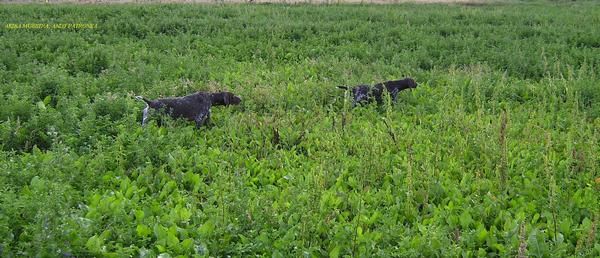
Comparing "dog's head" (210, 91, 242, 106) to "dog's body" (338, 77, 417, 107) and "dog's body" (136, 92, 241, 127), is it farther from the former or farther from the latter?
"dog's body" (338, 77, 417, 107)

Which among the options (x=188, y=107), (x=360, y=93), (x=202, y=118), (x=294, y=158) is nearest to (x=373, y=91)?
(x=360, y=93)

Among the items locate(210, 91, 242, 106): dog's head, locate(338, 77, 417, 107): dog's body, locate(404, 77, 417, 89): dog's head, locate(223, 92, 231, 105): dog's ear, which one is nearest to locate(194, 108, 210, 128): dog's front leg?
locate(210, 91, 242, 106): dog's head

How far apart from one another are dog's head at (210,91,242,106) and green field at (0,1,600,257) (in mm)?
134

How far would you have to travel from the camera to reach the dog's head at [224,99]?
7.67 meters

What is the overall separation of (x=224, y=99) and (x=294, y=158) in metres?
1.78

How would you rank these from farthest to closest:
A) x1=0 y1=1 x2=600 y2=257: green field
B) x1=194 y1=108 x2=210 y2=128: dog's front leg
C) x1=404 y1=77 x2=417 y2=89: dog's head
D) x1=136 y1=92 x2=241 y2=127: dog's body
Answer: x1=404 y1=77 x2=417 y2=89: dog's head → x1=194 y1=108 x2=210 y2=128: dog's front leg → x1=136 y1=92 x2=241 y2=127: dog's body → x1=0 y1=1 x2=600 y2=257: green field

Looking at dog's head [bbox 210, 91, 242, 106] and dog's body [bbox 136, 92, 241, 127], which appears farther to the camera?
dog's head [bbox 210, 91, 242, 106]

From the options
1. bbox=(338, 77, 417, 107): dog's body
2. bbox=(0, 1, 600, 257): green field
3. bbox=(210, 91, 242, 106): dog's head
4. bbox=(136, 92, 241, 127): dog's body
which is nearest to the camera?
bbox=(0, 1, 600, 257): green field

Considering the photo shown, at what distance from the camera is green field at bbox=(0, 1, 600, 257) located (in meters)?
4.35

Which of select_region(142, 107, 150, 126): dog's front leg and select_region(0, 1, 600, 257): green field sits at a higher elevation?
select_region(142, 107, 150, 126): dog's front leg

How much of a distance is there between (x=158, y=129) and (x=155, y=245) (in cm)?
278

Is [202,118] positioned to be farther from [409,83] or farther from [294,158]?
[409,83]

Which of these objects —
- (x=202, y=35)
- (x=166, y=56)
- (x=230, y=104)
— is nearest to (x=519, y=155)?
(x=230, y=104)

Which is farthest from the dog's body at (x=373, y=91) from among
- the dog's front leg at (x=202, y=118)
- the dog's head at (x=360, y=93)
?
the dog's front leg at (x=202, y=118)
